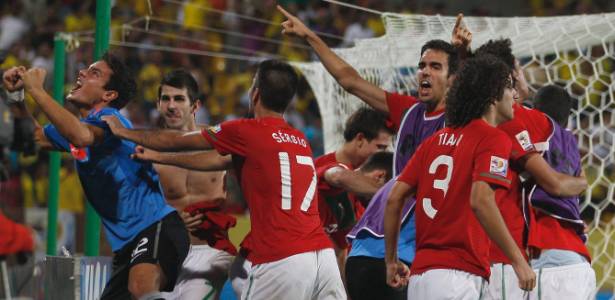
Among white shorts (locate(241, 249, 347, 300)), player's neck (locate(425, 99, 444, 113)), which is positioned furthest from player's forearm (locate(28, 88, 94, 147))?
player's neck (locate(425, 99, 444, 113))

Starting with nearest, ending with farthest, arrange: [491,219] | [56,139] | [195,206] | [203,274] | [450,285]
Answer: [491,219], [450,285], [56,139], [195,206], [203,274]

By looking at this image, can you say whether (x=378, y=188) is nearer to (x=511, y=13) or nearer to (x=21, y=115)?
(x=21, y=115)

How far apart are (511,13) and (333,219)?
10.6m

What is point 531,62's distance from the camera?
9.86m

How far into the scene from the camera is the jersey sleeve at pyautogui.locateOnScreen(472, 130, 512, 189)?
16.3 ft

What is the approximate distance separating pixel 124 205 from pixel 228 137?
97cm

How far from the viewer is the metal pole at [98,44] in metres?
7.73

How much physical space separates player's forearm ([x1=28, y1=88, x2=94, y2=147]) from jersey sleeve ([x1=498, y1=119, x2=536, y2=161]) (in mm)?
2342

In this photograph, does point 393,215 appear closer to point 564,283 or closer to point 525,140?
point 525,140

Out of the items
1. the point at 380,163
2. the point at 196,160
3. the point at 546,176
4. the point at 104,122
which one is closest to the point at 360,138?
the point at 380,163

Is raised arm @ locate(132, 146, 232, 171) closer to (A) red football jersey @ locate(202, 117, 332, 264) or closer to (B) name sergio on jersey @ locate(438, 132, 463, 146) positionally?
(A) red football jersey @ locate(202, 117, 332, 264)

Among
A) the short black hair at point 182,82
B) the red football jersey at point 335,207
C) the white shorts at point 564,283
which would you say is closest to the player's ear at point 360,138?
the red football jersey at point 335,207

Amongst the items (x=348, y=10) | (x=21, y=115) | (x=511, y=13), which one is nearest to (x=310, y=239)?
(x=21, y=115)

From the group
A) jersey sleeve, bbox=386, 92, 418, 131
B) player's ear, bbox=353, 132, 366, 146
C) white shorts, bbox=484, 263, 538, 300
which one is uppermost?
jersey sleeve, bbox=386, 92, 418, 131
